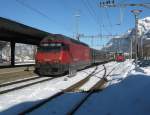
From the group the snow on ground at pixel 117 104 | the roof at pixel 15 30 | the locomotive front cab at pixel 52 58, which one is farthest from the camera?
the roof at pixel 15 30

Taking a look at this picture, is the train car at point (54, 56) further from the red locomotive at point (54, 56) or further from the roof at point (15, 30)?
the roof at point (15, 30)

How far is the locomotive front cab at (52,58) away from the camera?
24.7 meters

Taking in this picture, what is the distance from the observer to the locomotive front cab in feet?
81.2

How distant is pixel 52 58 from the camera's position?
24953 mm

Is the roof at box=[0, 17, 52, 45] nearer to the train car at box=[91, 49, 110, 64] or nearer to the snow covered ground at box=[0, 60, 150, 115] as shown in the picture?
the train car at box=[91, 49, 110, 64]

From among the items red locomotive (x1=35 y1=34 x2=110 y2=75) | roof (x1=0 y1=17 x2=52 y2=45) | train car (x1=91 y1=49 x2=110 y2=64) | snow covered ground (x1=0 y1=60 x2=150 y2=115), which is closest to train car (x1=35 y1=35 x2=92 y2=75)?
red locomotive (x1=35 y1=34 x2=110 y2=75)

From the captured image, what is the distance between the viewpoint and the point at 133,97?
42.3 ft

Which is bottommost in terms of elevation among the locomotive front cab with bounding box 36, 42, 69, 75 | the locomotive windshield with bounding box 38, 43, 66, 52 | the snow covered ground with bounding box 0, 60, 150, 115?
the snow covered ground with bounding box 0, 60, 150, 115

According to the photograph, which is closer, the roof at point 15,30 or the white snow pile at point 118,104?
the white snow pile at point 118,104

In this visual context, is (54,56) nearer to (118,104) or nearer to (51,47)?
(51,47)

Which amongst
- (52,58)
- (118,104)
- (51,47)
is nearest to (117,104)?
(118,104)

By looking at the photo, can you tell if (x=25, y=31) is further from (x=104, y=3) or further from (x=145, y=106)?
(x=145, y=106)

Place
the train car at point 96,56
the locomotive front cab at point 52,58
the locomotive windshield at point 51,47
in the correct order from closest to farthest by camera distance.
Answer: the locomotive front cab at point 52,58, the locomotive windshield at point 51,47, the train car at point 96,56

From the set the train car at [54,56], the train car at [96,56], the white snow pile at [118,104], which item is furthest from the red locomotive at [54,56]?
the train car at [96,56]
